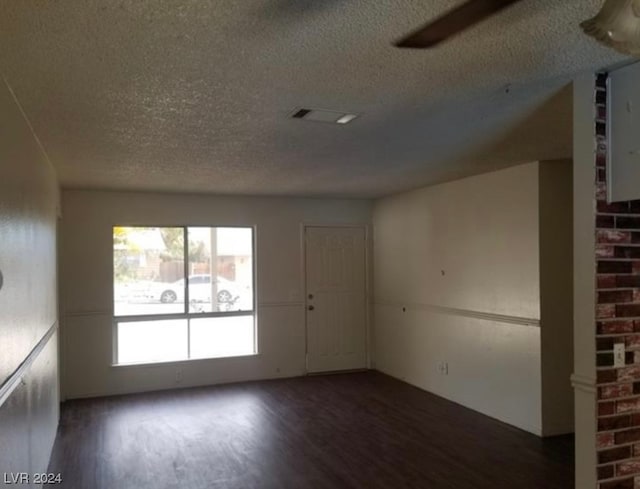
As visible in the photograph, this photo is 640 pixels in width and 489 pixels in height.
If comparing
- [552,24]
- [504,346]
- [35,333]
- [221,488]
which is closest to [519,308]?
[504,346]

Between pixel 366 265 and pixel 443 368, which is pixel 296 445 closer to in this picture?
pixel 443 368

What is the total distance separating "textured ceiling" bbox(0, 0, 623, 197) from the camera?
1748 millimetres

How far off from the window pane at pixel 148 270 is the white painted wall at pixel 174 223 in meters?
0.13

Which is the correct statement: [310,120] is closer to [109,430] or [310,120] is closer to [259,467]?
[259,467]

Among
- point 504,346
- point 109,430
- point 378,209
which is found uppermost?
point 378,209

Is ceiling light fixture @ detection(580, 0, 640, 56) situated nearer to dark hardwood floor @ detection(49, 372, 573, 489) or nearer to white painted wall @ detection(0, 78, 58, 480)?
white painted wall @ detection(0, 78, 58, 480)

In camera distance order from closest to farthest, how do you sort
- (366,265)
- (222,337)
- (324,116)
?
1. (324,116)
2. (222,337)
3. (366,265)

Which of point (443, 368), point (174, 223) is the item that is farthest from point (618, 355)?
point (174, 223)

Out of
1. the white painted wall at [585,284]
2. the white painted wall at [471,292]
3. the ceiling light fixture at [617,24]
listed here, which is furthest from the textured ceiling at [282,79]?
the white painted wall at [471,292]

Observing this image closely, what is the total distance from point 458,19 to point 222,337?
5.74 meters

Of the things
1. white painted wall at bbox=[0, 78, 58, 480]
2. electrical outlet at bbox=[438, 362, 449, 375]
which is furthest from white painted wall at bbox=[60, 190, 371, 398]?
electrical outlet at bbox=[438, 362, 449, 375]

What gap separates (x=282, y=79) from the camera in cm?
236

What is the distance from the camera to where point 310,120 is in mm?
3047

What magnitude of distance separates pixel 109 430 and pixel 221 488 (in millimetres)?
1782
